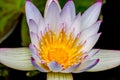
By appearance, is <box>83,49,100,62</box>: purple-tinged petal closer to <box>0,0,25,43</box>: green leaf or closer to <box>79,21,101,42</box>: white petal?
<box>79,21,101,42</box>: white petal

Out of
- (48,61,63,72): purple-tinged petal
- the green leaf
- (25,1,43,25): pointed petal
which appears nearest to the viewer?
(48,61,63,72): purple-tinged petal

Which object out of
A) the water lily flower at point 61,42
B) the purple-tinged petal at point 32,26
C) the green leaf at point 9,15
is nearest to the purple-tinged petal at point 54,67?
the water lily flower at point 61,42

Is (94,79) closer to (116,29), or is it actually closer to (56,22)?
(116,29)

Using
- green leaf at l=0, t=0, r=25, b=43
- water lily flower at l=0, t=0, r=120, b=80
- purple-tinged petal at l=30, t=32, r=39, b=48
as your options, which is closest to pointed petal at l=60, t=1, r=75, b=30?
water lily flower at l=0, t=0, r=120, b=80

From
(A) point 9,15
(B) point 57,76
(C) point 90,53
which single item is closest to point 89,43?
(C) point 90,53

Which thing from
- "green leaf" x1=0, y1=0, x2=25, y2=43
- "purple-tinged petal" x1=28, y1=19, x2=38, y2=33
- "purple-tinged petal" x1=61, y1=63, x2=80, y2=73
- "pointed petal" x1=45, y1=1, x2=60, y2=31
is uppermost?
"green leaf" x1=0, y1=0, x2=25, y2=43

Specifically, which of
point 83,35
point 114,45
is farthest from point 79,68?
point 114,45

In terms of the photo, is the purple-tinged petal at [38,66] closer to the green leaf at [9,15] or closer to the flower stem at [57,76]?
the flower stem at [57,76]
